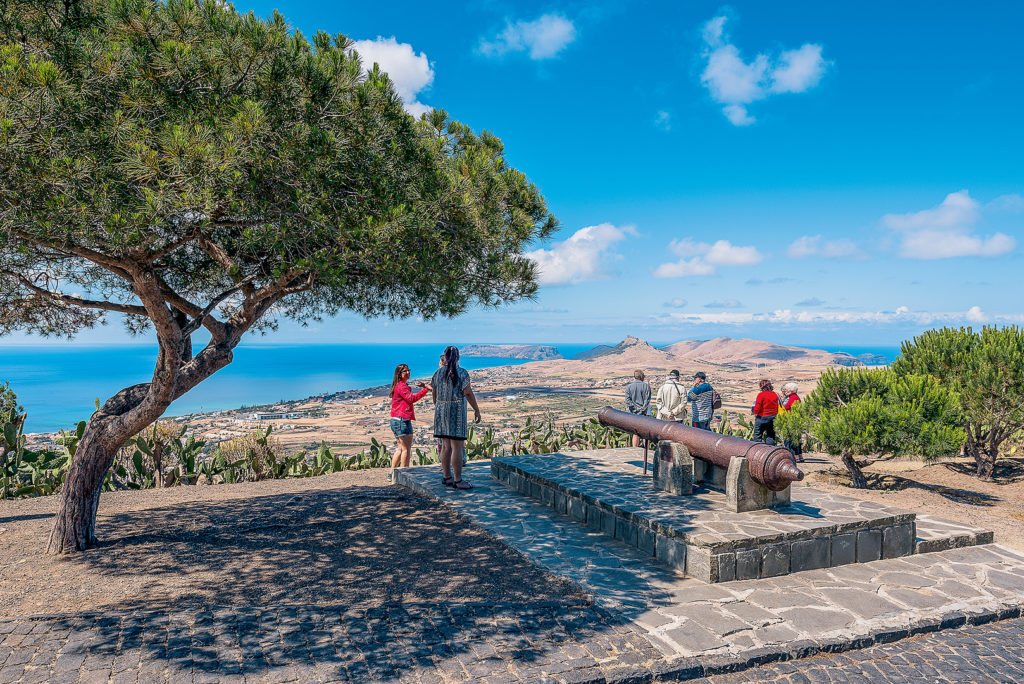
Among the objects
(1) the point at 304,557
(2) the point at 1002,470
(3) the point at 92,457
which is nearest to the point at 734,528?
(1) the point at 304,557

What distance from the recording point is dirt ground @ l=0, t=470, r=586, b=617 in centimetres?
507

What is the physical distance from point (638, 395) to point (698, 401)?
1300 millimetres

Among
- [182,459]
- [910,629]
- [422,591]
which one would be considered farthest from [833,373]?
[182,459]

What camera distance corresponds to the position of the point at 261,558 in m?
6.13

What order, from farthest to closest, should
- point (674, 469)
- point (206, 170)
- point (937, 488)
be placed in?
point (937, 488) < point (674, 469) < point (206, 170)

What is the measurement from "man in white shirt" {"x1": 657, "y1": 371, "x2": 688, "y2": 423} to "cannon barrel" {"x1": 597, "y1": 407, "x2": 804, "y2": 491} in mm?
3040

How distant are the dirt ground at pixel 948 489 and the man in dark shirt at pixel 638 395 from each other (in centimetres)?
338

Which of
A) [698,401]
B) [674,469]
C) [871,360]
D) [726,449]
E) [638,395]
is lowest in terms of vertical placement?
[674,469]

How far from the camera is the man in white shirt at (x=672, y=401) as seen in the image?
38.0ft

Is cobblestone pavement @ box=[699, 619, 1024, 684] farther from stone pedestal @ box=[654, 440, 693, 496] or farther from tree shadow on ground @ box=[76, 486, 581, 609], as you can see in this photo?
stone pedestal @ box=[654, 440, 693, 496]

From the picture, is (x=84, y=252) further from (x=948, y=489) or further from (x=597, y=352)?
(x=597, y=352)

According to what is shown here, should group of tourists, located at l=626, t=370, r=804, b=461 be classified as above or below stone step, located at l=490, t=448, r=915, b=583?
above

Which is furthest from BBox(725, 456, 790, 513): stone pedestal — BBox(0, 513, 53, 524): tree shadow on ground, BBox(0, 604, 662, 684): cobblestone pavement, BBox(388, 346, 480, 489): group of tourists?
BBox(0, 513, 53, 524): tree shadow on ground

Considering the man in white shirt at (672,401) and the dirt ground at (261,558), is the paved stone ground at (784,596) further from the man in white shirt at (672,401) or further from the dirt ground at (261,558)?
the man in white shirt at (672,401)
